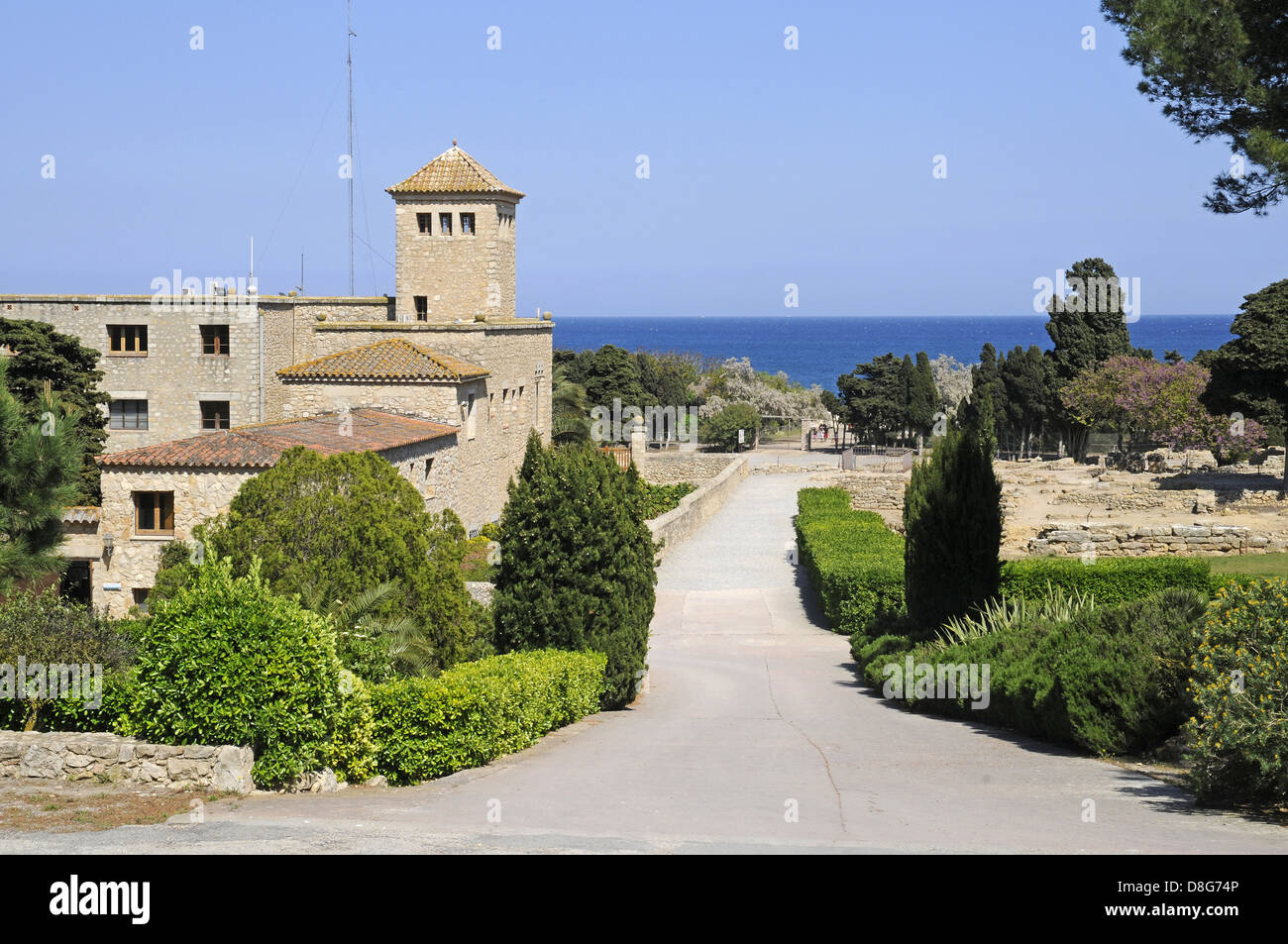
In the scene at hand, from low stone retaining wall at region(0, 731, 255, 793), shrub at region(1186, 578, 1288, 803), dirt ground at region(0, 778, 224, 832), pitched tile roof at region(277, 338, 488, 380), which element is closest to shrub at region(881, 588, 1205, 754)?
shrub at region(1186, 578, 1288, 803)

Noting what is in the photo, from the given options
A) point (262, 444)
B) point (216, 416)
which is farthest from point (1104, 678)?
point (216, 416)

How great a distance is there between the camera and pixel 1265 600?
10781 mm

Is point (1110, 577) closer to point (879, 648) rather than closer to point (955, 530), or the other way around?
point (955, 530)

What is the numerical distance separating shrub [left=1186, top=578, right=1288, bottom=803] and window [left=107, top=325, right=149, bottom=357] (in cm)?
3303

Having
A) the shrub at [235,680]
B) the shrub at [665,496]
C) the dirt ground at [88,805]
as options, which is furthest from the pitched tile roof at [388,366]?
the dirt ground at [88,805]

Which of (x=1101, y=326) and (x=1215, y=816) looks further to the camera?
(x=1101, y=326)

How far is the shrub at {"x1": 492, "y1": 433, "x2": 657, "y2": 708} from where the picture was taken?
17328 mm

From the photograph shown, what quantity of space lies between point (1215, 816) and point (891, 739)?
4960 mm

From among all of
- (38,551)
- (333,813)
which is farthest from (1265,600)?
(38,551)

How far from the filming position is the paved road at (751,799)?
327 inches

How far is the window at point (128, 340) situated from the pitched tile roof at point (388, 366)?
7297 mm

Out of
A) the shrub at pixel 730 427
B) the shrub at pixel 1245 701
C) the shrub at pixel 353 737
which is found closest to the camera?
the shrub at pixel 1245 701

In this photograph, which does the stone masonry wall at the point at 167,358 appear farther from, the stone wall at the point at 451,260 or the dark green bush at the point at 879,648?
the dark green bush at the point at 879,648
